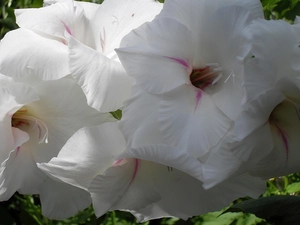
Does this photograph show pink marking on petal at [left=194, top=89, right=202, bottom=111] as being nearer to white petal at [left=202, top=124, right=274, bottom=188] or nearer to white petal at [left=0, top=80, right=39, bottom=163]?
white petal at [left=202, top=124, right=274, bottom=188]

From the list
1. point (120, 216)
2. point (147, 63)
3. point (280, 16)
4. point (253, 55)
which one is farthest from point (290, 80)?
point (120, 216)

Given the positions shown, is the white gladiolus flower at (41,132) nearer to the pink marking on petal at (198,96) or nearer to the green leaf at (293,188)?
the pink marking on petal at (198,96)

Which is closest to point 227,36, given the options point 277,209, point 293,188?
point 277,209

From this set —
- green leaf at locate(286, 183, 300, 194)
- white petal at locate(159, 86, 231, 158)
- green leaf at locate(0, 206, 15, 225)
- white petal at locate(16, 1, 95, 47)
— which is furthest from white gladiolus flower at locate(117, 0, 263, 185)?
green leaf at locate(0, 206, 15, 225)

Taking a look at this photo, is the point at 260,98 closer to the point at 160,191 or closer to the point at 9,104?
the point at 160,191

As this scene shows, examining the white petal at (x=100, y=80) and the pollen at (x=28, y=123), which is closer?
the white petal at (x=100, y=80)

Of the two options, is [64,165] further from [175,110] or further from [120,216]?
[120,216]

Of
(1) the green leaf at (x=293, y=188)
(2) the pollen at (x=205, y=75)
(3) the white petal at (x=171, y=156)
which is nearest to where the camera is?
(3) the white petal at (x=171, y=156)

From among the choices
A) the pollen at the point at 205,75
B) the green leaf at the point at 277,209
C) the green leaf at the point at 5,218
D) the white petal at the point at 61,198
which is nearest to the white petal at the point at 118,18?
the pollen at the point at 205,75
